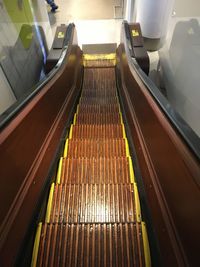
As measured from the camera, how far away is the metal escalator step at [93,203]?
1.48 metres

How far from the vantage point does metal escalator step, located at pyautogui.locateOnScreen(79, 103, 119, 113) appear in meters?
3.63

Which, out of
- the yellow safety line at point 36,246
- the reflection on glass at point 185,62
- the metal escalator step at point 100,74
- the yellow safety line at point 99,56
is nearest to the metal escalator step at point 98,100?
the metal escalator step at point 100,74

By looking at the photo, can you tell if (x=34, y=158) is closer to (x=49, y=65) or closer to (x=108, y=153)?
(x=108, y=153)

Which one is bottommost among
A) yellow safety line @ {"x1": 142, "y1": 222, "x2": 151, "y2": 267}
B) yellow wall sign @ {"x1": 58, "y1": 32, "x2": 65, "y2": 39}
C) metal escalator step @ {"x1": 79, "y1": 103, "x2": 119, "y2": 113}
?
yellow safety line @ {"x1": 142, "y1": 222, "x2": 151, "y2": 267}

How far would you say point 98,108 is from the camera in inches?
147

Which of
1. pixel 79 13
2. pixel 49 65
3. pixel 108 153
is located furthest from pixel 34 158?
pixel 79 13

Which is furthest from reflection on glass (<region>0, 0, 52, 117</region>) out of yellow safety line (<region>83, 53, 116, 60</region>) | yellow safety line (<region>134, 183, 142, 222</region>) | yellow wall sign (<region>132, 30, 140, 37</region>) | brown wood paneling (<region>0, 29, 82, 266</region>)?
yellow wall sign (<region>132, 30, 140, 37</region>)

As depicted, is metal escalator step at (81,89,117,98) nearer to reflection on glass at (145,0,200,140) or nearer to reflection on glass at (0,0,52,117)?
reflection on glass at (0,0,52,117)

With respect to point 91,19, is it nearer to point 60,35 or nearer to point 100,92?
point 60,35

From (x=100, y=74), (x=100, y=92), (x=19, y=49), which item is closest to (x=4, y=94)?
(x=19, y=49)

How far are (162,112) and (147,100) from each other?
0.36 meters

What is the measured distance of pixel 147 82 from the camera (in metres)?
2.03

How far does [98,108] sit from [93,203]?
2385 mm

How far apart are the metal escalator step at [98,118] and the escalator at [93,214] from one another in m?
0.85
